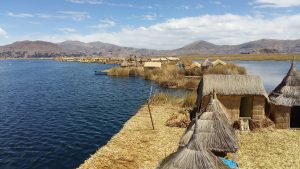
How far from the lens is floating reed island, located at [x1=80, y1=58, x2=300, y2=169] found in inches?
725

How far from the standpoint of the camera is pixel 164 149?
21.6m

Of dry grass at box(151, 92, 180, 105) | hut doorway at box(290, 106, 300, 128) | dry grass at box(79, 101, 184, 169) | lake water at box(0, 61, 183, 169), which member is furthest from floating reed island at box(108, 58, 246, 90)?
dry grass at box(79, 101, 184, 169)

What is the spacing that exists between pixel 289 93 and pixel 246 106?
153 inches

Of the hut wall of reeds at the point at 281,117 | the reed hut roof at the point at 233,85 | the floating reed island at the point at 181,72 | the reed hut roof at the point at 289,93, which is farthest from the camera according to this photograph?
the floating reed island at the point at 181,72

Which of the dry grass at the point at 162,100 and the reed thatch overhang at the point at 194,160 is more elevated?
the reed thatch overhang at the point at 194,160

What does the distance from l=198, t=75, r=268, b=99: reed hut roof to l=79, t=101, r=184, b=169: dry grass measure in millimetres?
4390

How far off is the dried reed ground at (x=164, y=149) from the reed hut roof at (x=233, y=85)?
347cm

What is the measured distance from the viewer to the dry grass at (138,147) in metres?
19.1

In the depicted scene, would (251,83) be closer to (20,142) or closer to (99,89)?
(20,142)

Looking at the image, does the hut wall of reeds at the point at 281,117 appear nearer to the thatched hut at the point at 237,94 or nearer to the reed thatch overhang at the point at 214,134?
the thatched hut at the point at 237,94

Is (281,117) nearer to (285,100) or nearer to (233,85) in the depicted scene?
(285,100)

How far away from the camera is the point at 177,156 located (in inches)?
A: 488

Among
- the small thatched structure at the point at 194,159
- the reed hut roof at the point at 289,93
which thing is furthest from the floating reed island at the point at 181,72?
the small thatched structure at the point at 194,159

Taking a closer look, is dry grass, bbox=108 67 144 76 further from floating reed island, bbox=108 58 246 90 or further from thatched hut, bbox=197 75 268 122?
thatched hut, bbox=197 75 268 122
